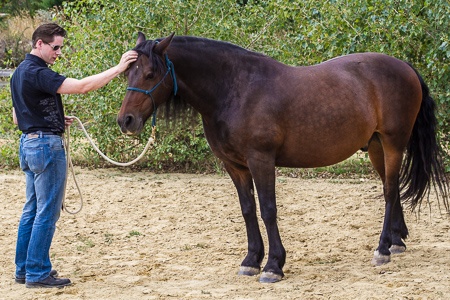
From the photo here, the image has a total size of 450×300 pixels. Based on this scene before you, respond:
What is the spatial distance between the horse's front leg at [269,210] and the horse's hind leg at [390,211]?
2.78 feet

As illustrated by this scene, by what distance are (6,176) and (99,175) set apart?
119 cm

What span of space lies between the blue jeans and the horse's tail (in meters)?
2.83

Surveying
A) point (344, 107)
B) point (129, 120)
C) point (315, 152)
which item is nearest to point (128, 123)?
point (129, 120)

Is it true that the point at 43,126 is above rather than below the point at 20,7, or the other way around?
below

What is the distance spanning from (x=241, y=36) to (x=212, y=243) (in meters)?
4.02

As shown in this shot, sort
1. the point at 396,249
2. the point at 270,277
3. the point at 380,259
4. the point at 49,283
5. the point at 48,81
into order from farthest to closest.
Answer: the point at 396,249 → the point at 380,259 → the point at 270,277 → the point at 49,283 → the point at 48,81

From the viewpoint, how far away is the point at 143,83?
5070mm

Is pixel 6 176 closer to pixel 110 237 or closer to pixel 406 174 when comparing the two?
pixel 110 237

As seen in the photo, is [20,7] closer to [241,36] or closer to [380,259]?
[241,36]

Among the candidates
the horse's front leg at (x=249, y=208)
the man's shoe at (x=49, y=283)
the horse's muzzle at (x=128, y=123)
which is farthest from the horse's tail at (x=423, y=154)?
the man's shoe at (x=49, y=283)

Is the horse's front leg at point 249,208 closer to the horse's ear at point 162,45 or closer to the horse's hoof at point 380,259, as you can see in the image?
the horse's hoof at point 380,259

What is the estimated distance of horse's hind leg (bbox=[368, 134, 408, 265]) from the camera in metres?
5.77

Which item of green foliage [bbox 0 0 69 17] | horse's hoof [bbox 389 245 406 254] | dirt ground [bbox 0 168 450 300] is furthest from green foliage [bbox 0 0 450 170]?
green foliage [bbox 0 0 69 17]

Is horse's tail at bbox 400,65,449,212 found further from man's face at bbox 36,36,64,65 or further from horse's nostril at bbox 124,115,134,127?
man's face at bbox 36,36,64,65
